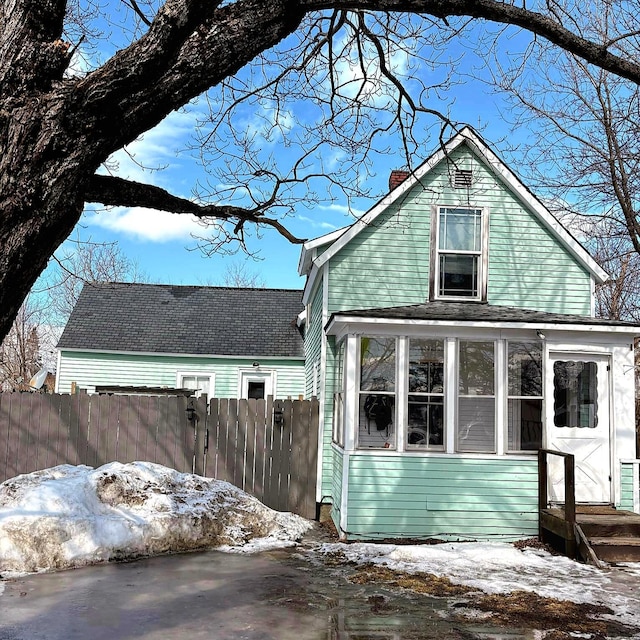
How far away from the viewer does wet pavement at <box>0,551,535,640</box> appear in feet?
18.9

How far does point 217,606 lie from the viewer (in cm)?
655

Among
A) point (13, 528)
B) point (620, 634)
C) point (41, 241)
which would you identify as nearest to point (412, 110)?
point (41, 241)

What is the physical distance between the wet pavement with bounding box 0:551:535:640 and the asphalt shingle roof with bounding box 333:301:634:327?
3656 mm

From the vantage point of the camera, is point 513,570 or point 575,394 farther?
point 575,394

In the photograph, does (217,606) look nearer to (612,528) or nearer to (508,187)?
(612,528)

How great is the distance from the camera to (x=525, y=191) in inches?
463

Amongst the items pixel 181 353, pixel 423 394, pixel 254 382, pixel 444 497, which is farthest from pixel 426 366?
pixel 181 353

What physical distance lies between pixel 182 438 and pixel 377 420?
11.6 ft

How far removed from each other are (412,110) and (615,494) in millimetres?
6836

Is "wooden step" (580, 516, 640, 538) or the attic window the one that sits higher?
the attic window

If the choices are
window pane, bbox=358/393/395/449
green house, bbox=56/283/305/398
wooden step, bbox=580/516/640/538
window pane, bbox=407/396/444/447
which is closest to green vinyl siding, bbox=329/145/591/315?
window pane, bbox=358/393/395/449

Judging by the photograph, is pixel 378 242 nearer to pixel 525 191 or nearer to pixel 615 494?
pixel 525 191

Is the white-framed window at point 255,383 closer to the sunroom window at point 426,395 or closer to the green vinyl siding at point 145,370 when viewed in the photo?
the green vinyl siding at point 145,370

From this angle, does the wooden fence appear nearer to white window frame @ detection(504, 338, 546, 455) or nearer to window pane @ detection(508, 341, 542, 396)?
white window frame @ detection(504, 338, 546, 455)
